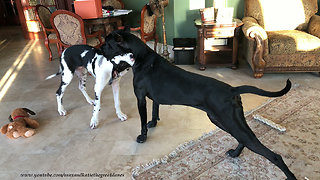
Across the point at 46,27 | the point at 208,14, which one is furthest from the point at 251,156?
the point at 46,27

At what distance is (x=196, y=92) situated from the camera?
1.59 metres

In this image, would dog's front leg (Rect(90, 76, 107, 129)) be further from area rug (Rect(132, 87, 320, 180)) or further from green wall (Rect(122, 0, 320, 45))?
green wall (Rect(122, 0, 320, 45))

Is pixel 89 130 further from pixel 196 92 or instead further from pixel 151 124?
pixel 196 92

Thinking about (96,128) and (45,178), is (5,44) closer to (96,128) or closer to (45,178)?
(96,128)

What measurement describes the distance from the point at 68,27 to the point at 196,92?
2878mm

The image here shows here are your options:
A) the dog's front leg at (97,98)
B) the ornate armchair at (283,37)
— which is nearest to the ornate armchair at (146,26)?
the ornate armchair at (283,37)

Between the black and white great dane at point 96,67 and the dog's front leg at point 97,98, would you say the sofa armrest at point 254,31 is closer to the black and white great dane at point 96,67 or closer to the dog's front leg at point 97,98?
the black and white great dane at point 96,67

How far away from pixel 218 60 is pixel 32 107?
2593 mm

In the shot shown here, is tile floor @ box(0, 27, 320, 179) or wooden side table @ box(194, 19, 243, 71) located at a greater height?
wooden side table @ box(194, 19, 243, 71)

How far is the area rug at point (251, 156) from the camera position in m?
1.81

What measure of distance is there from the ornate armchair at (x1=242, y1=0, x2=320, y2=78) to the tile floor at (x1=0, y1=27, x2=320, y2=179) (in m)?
0.20

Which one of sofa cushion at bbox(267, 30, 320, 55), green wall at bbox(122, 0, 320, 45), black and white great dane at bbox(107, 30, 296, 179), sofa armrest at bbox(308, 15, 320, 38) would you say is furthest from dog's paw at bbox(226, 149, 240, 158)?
green wall at bbox(122, 0, 320, 45)

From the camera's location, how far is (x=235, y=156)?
1.94 meters

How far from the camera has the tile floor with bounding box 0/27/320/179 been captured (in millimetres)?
2008
